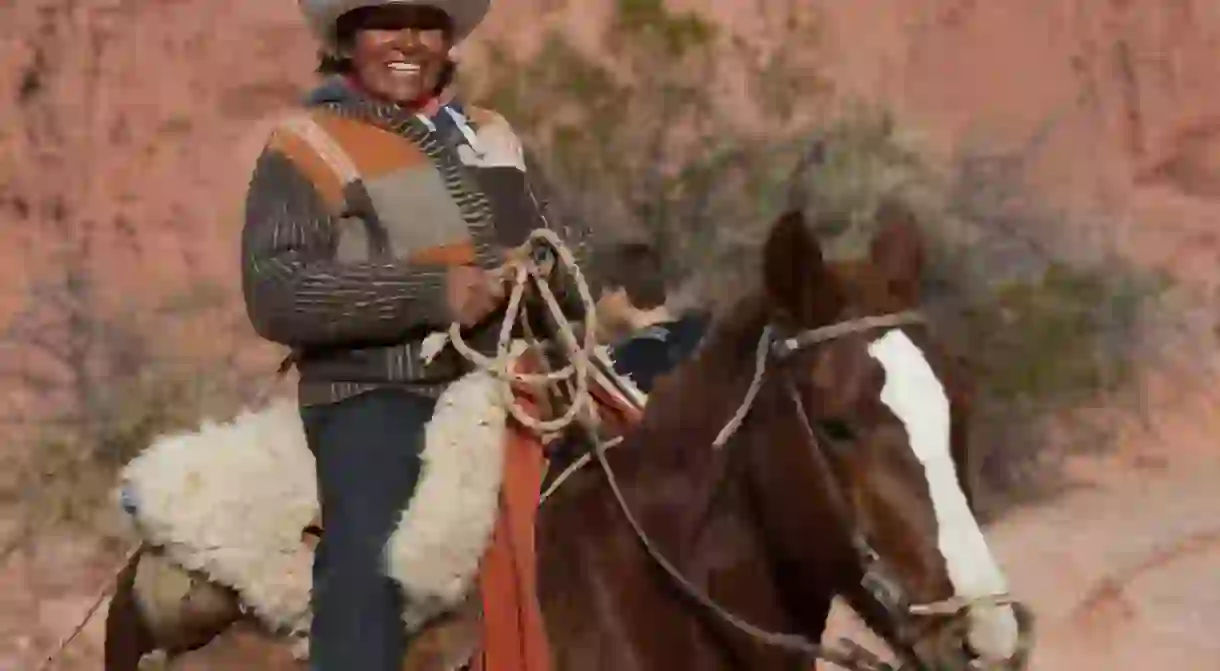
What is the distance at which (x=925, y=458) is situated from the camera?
1.87 meters

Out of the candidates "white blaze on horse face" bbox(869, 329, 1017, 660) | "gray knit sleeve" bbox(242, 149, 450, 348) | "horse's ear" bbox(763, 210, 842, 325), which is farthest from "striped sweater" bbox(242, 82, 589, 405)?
"white blaze on horse face" bbox(869, 329, 1017, 660)

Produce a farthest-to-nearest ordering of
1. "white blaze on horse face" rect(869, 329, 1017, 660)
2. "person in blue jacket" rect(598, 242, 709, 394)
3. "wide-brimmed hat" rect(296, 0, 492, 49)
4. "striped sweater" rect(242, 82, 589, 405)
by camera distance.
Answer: "person in blue jacket" rect(598, 242, 709, 394), "wide-brimmed hat" rect(296, 0, 492, 49), "striped sweater" rect(242, 82, 589, 405), "white blaze on horse face" rect(869, 329, 1017, 660)

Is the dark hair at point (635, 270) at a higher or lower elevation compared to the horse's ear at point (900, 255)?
lower

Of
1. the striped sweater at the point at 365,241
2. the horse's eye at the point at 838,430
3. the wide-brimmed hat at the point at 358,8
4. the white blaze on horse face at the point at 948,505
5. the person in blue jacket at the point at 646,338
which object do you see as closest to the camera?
the white blaze on horse face at the point at 948,505

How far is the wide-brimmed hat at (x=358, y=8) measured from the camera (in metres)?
2.31

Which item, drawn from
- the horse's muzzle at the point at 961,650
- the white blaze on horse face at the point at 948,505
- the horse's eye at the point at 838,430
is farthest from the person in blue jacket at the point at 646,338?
the horse's muzzle at the point at 961,650

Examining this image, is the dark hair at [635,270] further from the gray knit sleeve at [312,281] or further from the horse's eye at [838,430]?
the horse's eye at [838,430]

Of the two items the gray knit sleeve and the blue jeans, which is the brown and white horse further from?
the gray knit sleeve

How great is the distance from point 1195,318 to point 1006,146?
157 centimetres

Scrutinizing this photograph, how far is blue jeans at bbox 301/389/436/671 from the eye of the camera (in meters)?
1.98

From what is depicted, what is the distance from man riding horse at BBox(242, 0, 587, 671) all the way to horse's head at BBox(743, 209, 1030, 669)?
50 cm

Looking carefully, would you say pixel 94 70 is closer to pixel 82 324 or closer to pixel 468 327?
pixel 82 324

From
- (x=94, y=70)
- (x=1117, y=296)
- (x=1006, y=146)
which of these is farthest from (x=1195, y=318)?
(x=94, y=70)

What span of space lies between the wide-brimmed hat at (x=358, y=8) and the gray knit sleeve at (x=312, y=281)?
34cm
